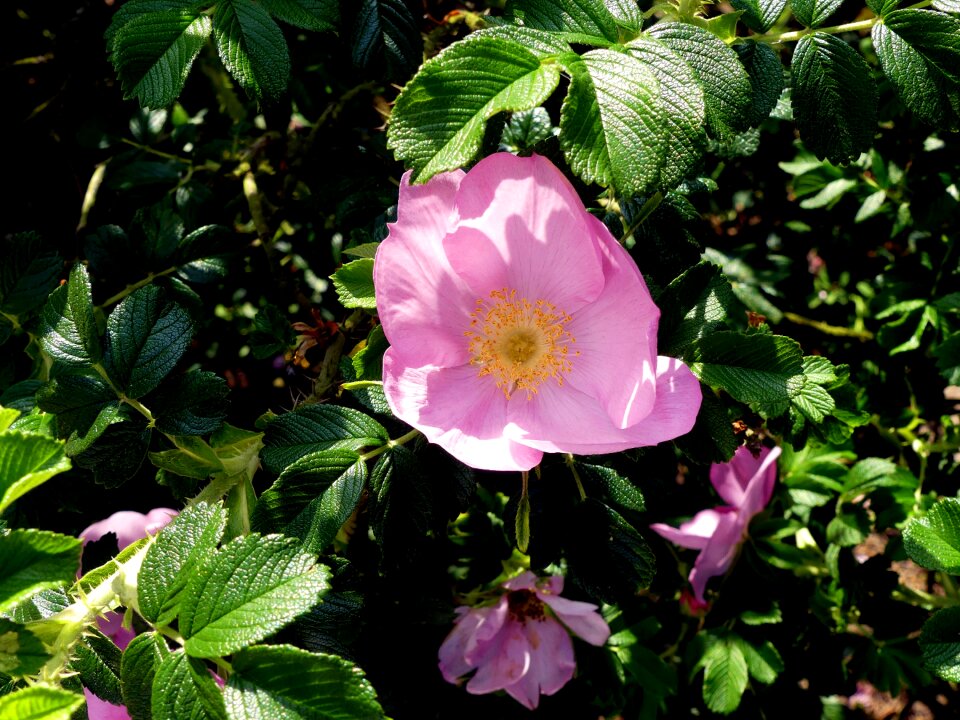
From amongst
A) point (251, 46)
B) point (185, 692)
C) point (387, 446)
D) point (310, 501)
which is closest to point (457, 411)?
point (387, 446)

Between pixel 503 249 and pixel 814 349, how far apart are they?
4.34ft

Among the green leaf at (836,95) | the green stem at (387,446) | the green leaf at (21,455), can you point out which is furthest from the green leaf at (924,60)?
the green leaf at (21,455)

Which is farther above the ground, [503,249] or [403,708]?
[503,249]

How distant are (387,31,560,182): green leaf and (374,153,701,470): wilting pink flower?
0.08m

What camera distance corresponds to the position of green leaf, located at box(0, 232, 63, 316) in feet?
4.29

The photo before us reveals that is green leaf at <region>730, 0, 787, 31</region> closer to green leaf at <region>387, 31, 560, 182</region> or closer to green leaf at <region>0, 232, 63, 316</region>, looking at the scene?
green leaf at <region>387, 31, 560, 182</region>

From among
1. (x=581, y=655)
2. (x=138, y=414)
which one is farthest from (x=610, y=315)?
(x=581, y=655)

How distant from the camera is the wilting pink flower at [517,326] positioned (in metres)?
0.88

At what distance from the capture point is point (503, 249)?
997 mm

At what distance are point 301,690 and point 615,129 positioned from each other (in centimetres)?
64

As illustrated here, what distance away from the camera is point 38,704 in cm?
67

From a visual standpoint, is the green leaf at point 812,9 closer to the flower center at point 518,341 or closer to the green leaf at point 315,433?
the flower center at point 518,341

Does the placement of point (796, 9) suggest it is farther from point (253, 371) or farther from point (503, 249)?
point (253, 371)

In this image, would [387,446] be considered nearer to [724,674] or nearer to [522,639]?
[522,639]
